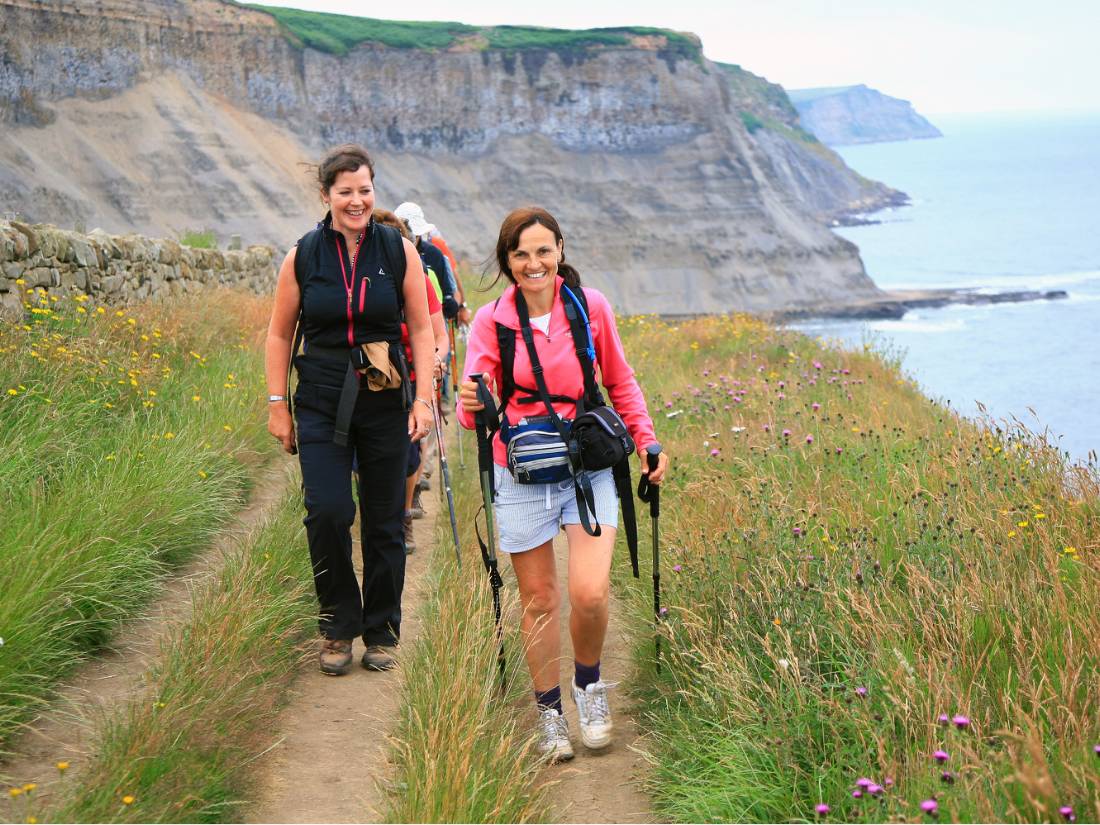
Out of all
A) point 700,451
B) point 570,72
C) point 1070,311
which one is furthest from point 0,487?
point 1070,311

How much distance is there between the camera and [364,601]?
18.4 feet

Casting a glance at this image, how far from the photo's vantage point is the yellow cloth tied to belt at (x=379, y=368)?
16.9ft

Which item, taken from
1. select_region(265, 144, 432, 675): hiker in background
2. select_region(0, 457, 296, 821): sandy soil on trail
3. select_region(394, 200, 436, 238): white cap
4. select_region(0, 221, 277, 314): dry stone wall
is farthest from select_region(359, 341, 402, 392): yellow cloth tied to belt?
select_region(0, 221, 277, 314): dry stone wall

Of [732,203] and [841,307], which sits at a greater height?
[732,203]

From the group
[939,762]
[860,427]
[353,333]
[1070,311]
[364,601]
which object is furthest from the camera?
[1070,311]

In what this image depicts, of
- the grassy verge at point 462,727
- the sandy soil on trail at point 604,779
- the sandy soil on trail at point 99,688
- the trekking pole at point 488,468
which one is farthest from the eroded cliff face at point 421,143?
the sandy soil on trail at point 604,779

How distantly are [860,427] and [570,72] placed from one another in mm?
72979

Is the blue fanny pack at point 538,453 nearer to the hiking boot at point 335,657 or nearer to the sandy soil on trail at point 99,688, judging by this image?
the hiking boot at point 335,657

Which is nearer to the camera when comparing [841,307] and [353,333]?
[353,333]

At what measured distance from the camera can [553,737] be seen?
469 centimetres

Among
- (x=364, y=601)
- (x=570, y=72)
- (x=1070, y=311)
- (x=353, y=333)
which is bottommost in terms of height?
(x=1070, y=311)

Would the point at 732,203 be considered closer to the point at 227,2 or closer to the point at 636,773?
the point at 227,2

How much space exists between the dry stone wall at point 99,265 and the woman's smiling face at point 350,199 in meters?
4.46

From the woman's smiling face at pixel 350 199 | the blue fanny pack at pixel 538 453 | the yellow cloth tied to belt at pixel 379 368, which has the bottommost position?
the blue fanny pack at pixel 538 453
